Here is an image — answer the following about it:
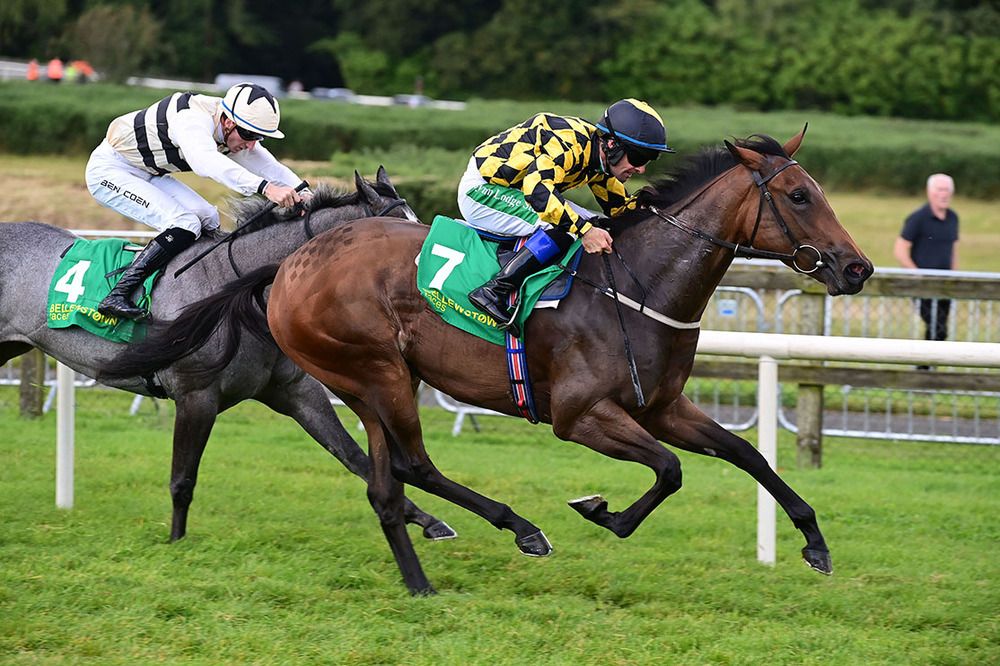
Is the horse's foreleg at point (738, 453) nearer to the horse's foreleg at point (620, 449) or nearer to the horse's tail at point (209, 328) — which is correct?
the horse's foreleg at point (620, 449)

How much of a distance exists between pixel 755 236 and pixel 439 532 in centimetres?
190

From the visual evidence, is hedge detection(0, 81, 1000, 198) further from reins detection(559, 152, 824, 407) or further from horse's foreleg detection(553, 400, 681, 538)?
horse's foreleg detection(553, 400, 681, 538)

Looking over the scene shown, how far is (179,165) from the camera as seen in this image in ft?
19.2

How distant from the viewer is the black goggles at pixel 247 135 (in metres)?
5.65

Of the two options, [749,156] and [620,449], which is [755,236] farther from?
[620,449]

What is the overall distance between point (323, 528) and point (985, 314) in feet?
15.3

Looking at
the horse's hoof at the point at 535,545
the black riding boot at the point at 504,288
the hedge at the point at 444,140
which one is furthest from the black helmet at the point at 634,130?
the hedge at the point at 444,140

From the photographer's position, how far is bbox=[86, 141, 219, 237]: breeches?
581 centimetres

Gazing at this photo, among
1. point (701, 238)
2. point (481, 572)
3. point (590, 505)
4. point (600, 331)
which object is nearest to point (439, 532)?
point (481, 572)

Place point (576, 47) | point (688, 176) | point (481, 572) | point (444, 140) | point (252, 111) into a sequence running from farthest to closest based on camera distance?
point (576, 47)
point (444, 140)
point (252, 111)
point (481, 572)
point (688, 176)

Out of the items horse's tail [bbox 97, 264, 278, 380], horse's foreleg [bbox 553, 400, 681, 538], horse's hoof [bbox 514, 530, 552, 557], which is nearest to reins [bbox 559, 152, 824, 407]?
horse's foreleg [bbox 553, 400, 681, 538]

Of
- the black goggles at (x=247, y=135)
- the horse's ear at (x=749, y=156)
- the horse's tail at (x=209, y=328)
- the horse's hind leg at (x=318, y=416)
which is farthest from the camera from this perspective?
the horse's hind leg at (x=318, y=416)

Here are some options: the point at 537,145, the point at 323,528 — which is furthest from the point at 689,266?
the point at 323,528

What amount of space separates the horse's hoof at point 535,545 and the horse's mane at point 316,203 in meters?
1.75
